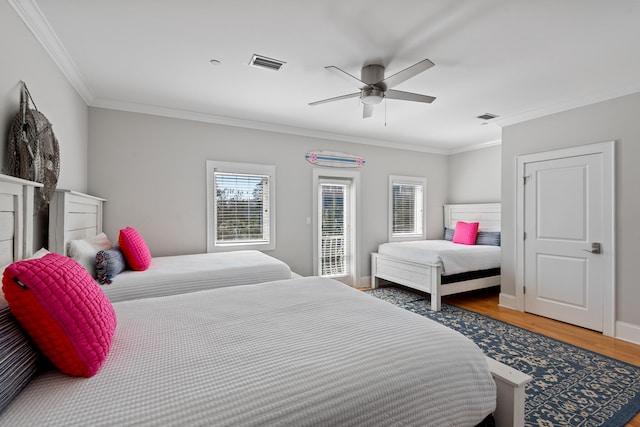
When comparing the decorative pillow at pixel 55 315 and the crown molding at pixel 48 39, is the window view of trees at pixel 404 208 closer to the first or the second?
the crown molding at pixel 48 39

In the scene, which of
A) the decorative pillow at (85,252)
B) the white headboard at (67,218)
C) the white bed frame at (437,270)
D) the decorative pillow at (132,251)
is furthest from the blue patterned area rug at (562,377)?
the white headboard at (67,218)

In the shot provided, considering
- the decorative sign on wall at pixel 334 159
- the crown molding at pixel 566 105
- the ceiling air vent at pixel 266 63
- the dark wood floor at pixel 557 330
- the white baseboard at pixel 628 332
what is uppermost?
the ceiling air vent at pixel 266 63

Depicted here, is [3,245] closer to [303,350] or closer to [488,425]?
[303,350]

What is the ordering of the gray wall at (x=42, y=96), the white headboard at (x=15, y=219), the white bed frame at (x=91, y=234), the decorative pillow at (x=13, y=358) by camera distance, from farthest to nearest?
1. the gray wall at (x=42, y=96)
2. the white headboard at (x=15, y=219)
3. the white bed frame at (x=91, y=234)
4. the decorative pillow at (x=13, y=358)

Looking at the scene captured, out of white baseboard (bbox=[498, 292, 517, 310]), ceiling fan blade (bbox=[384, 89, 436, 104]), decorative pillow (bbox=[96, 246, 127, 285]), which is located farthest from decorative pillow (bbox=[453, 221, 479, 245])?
decorative pillow (bbox=[96, 246, 127, 285])

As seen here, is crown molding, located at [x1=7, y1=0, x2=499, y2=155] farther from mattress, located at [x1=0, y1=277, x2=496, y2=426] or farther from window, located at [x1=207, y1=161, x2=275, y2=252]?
mattress, located at [x1=0, y1=277, x2=496, y2=426]

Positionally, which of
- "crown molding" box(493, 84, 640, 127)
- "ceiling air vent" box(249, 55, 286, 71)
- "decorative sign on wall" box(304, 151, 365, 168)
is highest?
"ceiling air vent" box(249, 55, 286, 71)

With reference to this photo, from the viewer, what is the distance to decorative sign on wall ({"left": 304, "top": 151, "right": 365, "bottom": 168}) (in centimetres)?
468

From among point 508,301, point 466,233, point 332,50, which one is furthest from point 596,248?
point 332,50

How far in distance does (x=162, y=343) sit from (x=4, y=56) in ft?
6.33

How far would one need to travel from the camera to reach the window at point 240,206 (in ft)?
13.1

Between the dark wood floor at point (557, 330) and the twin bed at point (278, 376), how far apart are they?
1.62 metres

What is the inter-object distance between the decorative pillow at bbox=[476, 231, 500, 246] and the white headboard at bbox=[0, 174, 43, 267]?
542 centimetres

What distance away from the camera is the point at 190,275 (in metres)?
2.70
